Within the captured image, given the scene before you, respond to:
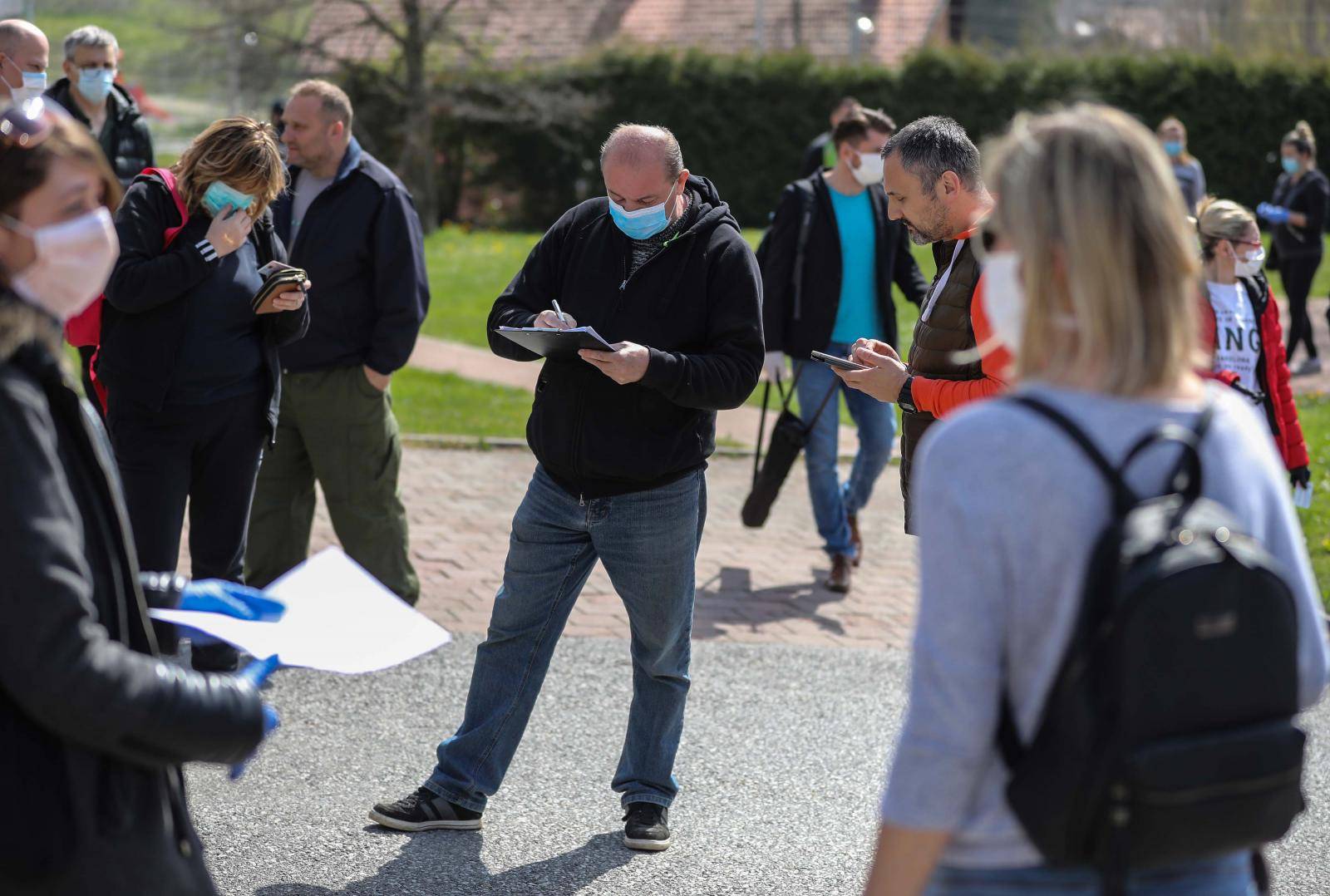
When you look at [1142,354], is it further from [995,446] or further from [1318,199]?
[1318,199]

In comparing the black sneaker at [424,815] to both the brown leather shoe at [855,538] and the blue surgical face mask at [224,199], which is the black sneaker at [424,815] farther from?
the brown leather shoe at [855,538]

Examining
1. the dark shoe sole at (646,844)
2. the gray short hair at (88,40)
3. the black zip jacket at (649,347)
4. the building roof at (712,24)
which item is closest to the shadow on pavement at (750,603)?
the dark shoe sole at (646,844)

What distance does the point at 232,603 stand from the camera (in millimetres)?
2498

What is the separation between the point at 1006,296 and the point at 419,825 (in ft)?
9.62

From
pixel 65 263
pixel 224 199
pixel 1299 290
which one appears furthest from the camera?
pixel 1299 290

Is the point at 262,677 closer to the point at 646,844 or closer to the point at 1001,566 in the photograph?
the point at 1001,566

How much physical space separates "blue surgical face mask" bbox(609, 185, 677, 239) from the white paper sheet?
1.71 meters

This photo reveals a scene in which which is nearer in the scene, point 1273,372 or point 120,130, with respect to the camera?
point 1273,372

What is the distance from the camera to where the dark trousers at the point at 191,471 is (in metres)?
4.98

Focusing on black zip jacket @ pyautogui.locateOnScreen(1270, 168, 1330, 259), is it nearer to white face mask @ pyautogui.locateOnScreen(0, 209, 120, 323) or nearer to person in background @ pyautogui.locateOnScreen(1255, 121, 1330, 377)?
person in background @ pyautogui.locateOnScreen(1255, 121, 1330, 377)

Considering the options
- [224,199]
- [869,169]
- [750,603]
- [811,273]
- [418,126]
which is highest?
[224,199]

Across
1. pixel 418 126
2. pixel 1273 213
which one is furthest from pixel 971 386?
pixel 418 126

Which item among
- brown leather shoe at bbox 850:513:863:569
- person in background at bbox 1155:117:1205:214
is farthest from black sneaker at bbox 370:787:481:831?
person in background at bbox 1155:117:1205:214

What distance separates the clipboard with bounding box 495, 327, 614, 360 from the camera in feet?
12.9
